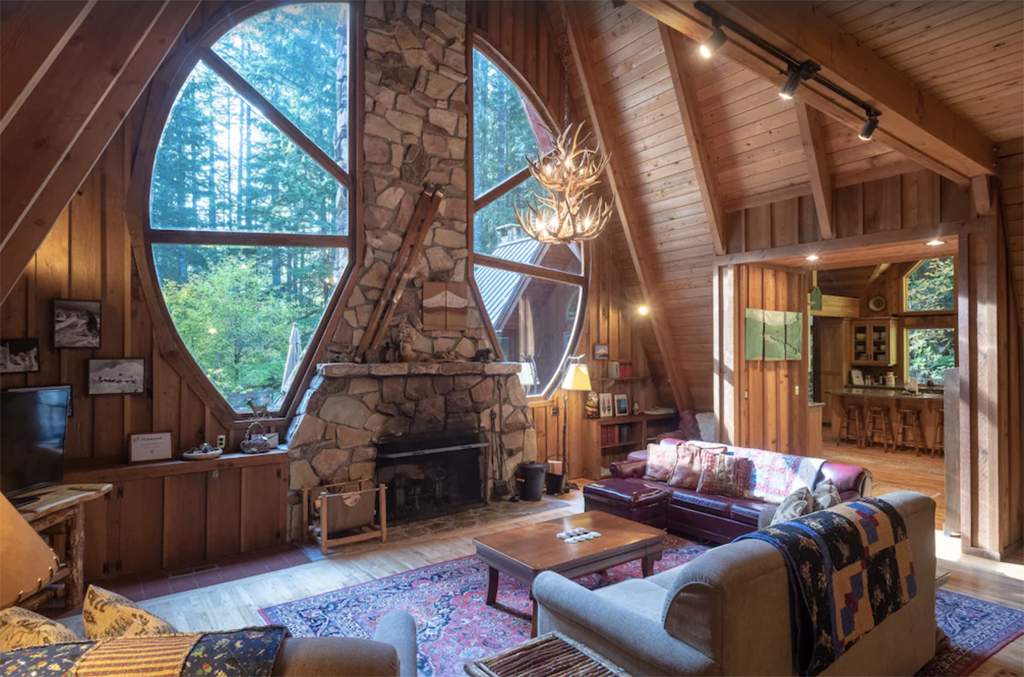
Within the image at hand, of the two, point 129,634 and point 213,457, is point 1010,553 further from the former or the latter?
point 213,457

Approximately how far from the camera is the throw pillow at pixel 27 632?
1.44 metres

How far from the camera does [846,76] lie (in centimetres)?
302

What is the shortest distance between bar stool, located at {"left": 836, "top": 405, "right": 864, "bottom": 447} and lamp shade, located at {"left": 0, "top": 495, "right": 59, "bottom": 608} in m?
10.6

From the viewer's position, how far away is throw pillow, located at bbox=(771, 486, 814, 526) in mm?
3004

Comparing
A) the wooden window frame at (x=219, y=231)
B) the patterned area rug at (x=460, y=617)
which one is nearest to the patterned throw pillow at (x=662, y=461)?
the patterned area rug at (x=460, y=617)

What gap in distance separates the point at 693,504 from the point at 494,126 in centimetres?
452

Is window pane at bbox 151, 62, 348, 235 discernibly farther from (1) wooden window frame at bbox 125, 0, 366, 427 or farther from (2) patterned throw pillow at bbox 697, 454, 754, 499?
(2) patterned throw pillow at bbox 697, 454, 754, 499

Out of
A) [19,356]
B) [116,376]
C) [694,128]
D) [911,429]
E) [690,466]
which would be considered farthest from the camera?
[911,429]

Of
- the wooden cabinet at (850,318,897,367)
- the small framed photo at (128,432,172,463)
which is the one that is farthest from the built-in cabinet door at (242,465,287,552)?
the wooden cabinet at (850,318,897,367)

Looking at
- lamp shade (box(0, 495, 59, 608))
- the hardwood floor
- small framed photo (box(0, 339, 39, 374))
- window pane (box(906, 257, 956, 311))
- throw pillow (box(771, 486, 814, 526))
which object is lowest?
the hardwood floor

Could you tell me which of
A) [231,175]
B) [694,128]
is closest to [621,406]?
[694,128]

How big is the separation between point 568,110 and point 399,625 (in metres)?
6.27

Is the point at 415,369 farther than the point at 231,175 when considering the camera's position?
Yes

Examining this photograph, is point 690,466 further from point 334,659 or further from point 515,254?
point 334,659
